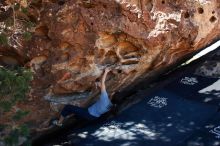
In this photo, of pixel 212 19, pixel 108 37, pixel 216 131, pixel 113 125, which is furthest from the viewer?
pixel 212 19

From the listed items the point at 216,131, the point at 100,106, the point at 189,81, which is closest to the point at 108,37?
the point at 100,106

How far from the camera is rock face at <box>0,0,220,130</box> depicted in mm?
6996

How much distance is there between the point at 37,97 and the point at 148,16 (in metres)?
2.40

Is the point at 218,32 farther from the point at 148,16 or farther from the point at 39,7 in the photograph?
the point at 39,7

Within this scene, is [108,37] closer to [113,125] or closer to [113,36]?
[113,36]

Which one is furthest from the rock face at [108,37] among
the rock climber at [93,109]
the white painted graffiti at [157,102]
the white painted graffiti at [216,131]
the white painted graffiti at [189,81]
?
the white painted graffiti at [216,131]

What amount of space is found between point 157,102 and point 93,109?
1.24 meters

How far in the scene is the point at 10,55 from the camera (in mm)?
7102

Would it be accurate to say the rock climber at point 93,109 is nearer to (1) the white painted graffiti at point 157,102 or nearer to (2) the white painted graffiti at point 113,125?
(2) the white painted graffiti at point 113,125

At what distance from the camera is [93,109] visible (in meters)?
7.74

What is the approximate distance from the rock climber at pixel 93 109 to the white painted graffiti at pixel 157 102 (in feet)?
2.83

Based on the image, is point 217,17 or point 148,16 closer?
point 148,16

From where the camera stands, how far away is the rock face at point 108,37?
6996 millimetres

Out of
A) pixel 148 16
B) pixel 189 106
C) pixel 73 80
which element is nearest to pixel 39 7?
pixel 73 80
